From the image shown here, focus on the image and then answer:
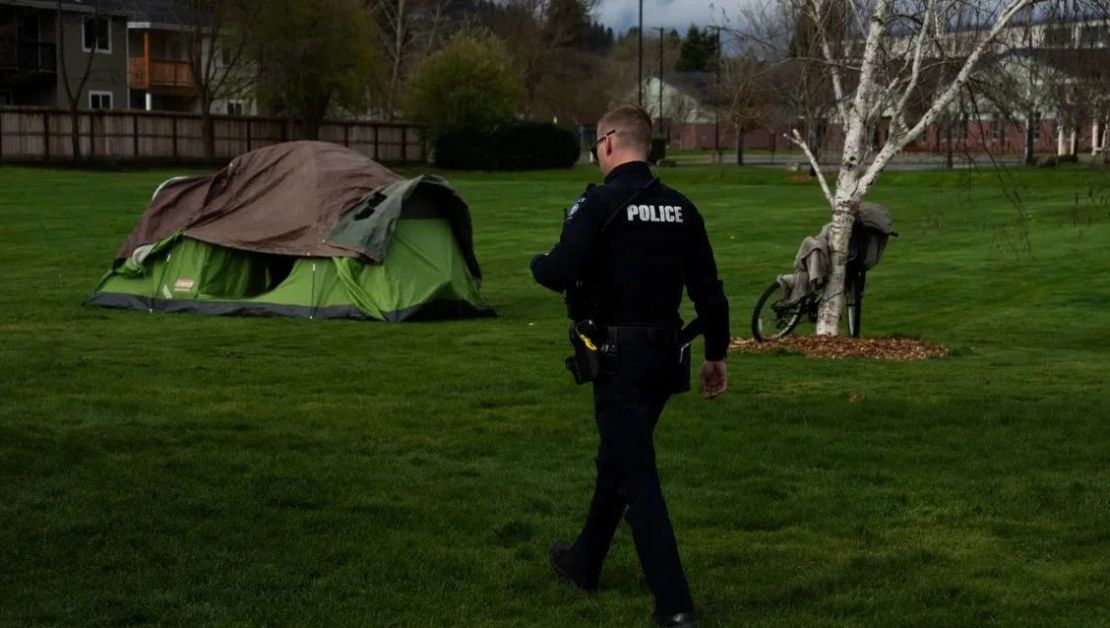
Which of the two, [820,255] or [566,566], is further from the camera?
[820,255]

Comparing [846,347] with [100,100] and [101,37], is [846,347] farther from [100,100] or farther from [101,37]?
[100,100]

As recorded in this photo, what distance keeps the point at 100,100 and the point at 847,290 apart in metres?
59.7

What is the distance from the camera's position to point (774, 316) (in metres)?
15.8

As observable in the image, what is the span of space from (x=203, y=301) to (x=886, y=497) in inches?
448

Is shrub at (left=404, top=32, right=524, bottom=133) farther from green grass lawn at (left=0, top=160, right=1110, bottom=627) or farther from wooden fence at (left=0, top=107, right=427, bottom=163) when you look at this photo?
green grass lawn at (left=0, top=160, right=1110, bottom=627)

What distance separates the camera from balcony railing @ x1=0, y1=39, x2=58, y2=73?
61209 mm

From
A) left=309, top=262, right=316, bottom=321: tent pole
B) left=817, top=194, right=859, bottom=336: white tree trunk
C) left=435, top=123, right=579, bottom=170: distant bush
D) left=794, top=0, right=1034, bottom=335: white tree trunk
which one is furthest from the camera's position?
left=435, top=123, right=579, bottom=170: distant bush

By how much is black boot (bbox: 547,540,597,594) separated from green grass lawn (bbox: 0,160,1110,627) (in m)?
0.07

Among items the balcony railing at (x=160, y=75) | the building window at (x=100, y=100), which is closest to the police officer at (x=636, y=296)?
the building window at (x=100, y=100)

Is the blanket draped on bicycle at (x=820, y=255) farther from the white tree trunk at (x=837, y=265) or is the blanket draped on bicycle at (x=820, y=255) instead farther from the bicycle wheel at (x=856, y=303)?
the bicycle wheel at (x=856, y=303)

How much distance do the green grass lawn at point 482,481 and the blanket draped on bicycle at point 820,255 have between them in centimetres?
150

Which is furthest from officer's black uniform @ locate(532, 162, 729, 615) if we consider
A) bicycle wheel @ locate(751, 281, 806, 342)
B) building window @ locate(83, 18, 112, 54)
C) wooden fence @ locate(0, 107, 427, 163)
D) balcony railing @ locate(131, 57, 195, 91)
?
balcony railing @ locate(131, 57, 195, 91)

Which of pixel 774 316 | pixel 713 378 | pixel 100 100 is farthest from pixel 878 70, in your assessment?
pixel 100 100

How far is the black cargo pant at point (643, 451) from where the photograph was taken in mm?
5723
